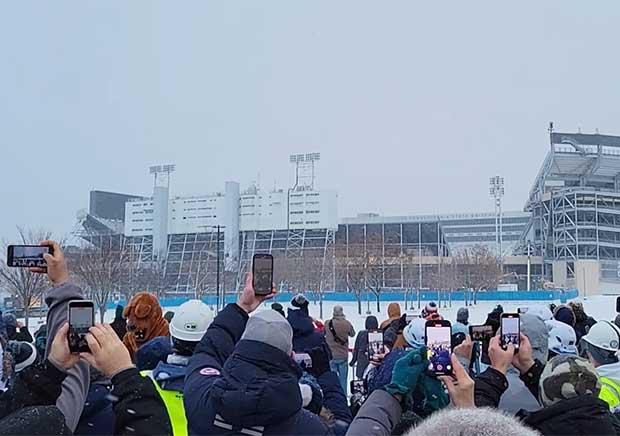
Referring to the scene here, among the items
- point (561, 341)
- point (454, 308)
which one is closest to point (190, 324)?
point (561, 341)

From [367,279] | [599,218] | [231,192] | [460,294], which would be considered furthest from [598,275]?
[231,192]

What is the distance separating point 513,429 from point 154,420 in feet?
4.42

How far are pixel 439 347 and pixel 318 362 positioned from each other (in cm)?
207

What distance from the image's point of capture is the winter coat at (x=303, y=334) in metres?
5.16

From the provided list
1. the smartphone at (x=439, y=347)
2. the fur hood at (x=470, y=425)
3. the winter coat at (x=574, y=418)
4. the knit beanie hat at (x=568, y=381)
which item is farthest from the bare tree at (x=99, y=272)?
the fur hood at (x=470, y=425)

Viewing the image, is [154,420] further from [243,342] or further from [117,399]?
[243,342]

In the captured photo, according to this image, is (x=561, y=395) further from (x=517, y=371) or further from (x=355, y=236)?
(x=355, y=236)

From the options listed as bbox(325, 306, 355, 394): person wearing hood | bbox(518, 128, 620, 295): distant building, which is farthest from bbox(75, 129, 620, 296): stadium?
bbox(325, 306, 355, 394): person wearing hood

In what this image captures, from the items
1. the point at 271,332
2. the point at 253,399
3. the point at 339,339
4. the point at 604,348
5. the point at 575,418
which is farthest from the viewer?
the point at 339,339

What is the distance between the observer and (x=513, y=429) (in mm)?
1204

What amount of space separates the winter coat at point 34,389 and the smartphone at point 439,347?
4.63 ft

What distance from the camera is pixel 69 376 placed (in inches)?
103

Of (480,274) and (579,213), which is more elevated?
(579,213)

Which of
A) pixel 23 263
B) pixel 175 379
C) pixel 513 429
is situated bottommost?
pixel 175 379
